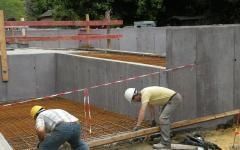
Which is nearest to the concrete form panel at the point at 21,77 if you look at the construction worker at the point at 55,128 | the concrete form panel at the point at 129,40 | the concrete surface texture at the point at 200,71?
the concrete surface texture at the point at 200,71

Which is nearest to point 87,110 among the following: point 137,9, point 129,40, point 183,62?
point 183,62

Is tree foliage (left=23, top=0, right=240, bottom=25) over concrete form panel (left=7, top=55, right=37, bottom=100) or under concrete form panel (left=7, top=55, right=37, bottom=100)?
over

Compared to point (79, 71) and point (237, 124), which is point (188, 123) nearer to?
point (237, 124)

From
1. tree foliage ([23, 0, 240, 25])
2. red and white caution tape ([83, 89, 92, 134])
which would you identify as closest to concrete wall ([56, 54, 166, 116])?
red and white caution tape ([83, 89, 92, 134])

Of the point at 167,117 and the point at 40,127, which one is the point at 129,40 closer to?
the point at 167,117

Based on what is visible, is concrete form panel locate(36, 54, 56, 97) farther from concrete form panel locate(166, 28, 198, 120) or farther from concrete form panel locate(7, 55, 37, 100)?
concrete form panel locate(166, 28, 198, 120)

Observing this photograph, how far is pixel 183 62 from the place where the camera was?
9820 mm

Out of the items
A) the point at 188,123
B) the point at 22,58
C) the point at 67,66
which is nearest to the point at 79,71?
the point at 67,66

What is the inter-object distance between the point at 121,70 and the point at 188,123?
274 centimetres

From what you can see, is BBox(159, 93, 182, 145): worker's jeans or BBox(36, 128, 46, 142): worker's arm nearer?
BBox(36, 128, 46, 142): worker's arm

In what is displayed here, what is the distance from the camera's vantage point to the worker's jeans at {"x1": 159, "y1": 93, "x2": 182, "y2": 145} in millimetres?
8695

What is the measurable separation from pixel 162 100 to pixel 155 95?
203 mm

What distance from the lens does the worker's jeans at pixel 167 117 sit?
870 centimetres

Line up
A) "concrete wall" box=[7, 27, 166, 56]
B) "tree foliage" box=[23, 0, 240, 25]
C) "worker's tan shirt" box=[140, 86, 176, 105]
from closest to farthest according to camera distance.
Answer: "worker's tan shirt" box=[140, 86, 176, 105]
"concrete wall" box=[7, 27, 166, 56]
"tree foliage" box=[23, 0, 240, 25]
